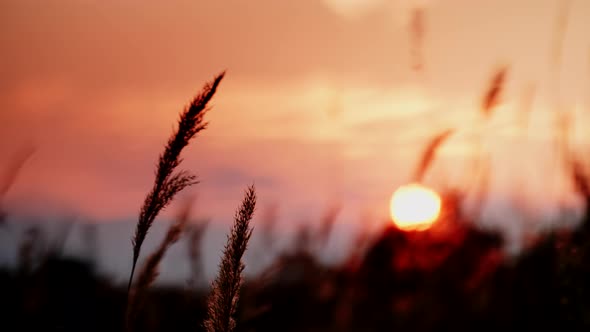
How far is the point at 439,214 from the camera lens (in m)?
4.62

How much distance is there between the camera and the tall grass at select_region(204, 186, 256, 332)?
4.38ft

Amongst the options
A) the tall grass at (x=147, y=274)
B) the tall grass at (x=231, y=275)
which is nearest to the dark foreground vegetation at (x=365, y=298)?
the tall grass at (x=147, y=274)

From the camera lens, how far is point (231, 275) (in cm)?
136

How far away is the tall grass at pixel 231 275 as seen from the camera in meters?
1.33

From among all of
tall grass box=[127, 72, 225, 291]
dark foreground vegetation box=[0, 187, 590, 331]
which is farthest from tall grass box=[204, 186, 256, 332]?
dark foreground vegetation box=[0, 187, 590, 331]

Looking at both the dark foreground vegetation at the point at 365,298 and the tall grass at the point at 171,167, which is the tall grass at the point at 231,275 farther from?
the dark foreground vegetation at the point at 365,298

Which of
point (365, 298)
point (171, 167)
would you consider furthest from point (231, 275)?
point (365, 298)

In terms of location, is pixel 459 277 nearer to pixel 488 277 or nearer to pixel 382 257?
pixel 488 277

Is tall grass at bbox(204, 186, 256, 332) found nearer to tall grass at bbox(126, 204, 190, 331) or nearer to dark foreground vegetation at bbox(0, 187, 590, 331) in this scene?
tall grass at bbox(126, 204, 190, 331)

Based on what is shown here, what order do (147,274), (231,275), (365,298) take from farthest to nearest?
1. (365,298)
2. (147,274)
3. (231,275)

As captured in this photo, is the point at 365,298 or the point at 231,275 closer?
the point at 231,275

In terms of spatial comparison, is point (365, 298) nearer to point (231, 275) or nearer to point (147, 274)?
point (147, 274)

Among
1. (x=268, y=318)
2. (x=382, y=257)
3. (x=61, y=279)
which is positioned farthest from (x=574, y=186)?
(x=382, y=257)

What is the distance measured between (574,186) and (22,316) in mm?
3565
